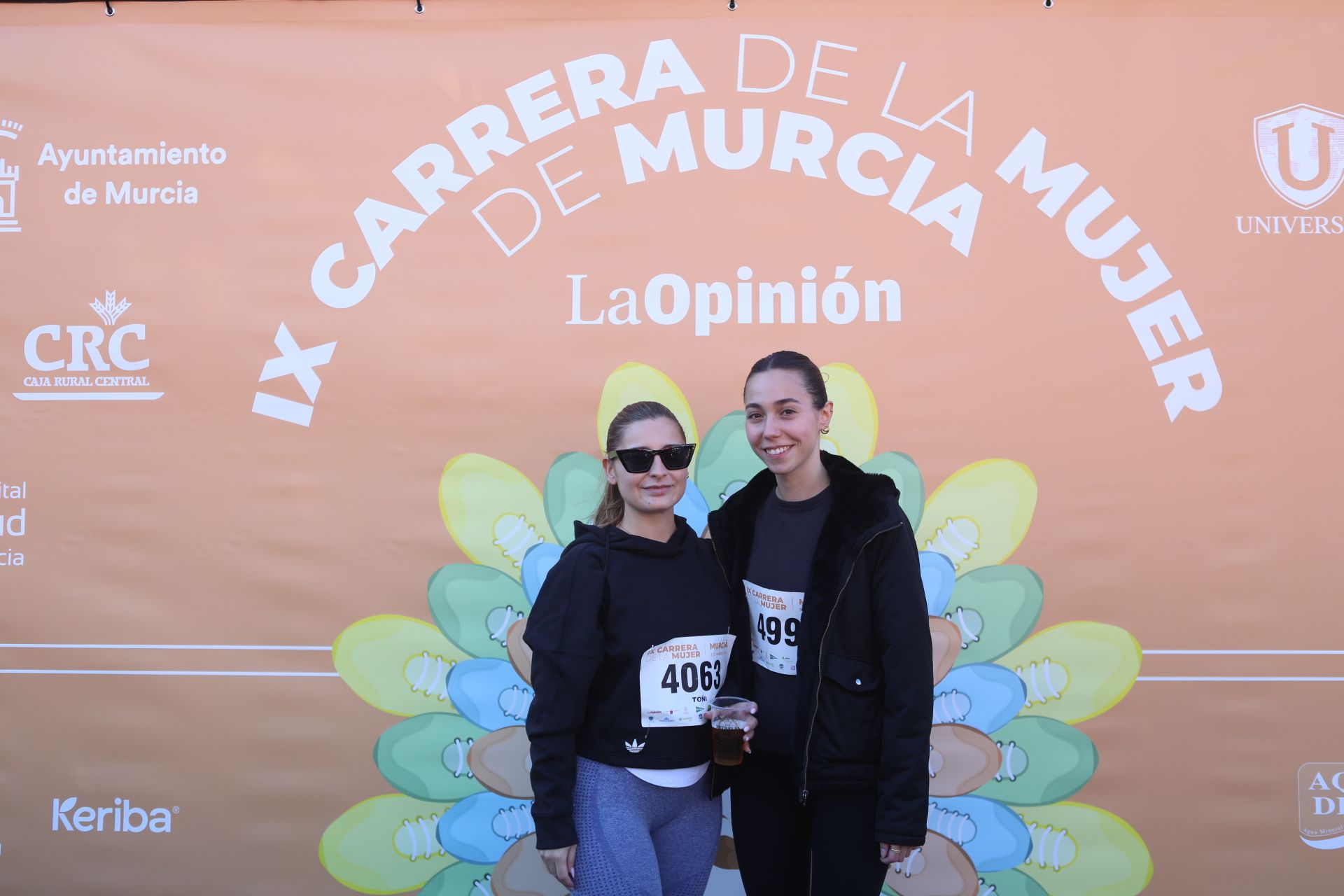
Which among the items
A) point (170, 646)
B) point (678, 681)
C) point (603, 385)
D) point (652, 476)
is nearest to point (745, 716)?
point (678, 681)

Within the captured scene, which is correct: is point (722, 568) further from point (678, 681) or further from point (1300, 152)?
point (1300, 152)

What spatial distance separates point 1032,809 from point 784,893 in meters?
1.10

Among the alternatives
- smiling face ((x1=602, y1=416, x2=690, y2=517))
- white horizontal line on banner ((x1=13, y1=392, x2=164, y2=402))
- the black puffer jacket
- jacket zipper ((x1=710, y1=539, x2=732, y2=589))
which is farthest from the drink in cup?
white horizontal line on banner ((x1=13, y1=392, x2=164, y2=402))

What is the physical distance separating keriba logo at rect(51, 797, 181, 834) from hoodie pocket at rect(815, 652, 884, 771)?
82.9 inches

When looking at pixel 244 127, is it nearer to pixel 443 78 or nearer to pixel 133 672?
pixel 443 78

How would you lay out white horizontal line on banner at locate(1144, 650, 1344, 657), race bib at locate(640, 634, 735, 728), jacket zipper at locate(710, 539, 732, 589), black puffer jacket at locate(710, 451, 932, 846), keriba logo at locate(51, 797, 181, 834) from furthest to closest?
keriba logo at locate(51, 797, 181, 834) → white horizontal line on banner at locate(1144, 650, 1344, 657) → jacket zipper at locate(710, 539, 732, 589) → race bib at locate(640, 634, 735, 728) → black puffer jacket at locate(710, 451, 932, 846)

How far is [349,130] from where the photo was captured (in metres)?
2.90

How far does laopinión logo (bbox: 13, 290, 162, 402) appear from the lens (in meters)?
2.91

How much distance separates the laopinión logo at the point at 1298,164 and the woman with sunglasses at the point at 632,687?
79.4 inches

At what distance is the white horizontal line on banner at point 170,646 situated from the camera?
2.86 metres

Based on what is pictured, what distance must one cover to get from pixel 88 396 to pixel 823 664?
240cm

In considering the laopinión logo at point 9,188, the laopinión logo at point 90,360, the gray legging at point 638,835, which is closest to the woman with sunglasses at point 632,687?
the gray legging at point 638,835

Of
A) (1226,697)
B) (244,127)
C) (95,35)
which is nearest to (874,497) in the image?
(1226,697)

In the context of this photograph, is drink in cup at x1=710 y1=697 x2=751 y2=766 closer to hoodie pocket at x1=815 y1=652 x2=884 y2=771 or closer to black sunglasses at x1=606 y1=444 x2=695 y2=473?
hoodie pocket at x1=815 y1=652 x2=884 y2=771
